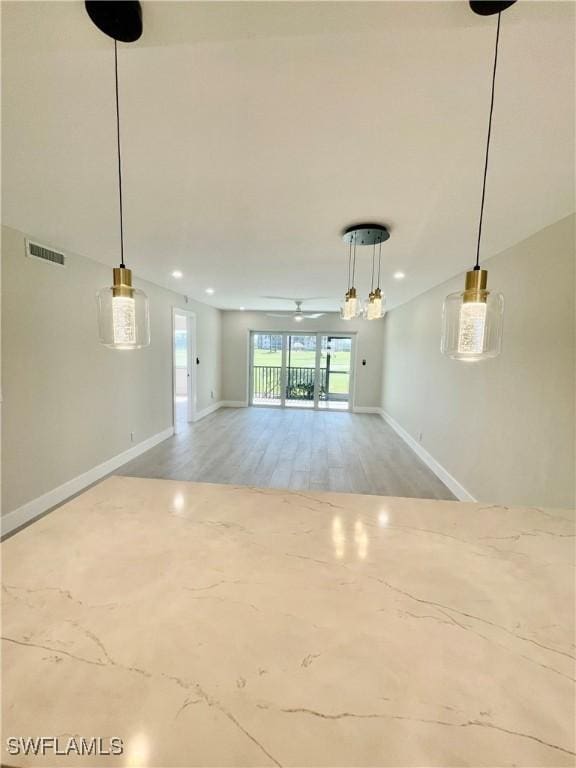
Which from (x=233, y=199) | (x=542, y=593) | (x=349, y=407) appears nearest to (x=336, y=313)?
(x=349, y=407)

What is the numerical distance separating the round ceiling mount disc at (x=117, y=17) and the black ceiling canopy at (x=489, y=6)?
88 centimetres

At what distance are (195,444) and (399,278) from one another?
3.72 meters

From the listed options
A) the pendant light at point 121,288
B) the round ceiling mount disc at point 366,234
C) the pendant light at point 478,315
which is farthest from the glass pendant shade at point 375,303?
the pendant light at point 121,288

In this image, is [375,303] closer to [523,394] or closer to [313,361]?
[523,394]


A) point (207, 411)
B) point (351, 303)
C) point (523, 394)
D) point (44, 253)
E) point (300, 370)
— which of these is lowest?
point (207, 411)

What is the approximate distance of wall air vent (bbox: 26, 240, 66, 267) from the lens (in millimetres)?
2730

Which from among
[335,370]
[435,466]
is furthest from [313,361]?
[435,466]

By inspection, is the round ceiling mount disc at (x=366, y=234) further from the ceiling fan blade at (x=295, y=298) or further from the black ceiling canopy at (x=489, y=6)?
the ceiling fan blade at (x=295, y=298)

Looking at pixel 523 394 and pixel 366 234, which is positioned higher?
pixel 366 234

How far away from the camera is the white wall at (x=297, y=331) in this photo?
767cm

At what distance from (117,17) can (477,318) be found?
4.50 ft

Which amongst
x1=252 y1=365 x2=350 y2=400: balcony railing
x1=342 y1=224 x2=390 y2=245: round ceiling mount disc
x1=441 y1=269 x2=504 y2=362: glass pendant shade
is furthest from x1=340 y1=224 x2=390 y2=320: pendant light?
x1=252 y1=365 x2=350 y2=400: balcony railing

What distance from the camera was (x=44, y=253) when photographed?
287cm

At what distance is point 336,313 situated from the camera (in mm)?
7469
